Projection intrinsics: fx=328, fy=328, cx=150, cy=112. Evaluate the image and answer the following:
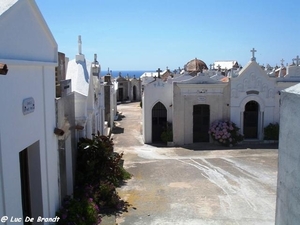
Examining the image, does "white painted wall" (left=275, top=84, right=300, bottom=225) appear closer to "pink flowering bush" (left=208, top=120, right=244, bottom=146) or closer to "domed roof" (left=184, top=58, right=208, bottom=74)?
"pink flowering bush" (left=208, top=120, right=244, bottom=146)

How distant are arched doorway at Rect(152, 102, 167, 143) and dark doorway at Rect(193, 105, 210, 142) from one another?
6.04 ft

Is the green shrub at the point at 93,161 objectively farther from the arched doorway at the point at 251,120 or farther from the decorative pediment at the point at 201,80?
the arched doorway at the point at 251,120

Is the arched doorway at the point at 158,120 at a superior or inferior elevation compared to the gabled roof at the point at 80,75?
inferior

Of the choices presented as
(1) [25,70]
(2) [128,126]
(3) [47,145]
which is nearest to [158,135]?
(2) [128,126]

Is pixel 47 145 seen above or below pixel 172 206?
above

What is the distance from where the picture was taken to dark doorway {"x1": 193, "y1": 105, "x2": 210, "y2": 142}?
62.1ft

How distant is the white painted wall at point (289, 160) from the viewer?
15.9 ft

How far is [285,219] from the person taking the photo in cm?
525

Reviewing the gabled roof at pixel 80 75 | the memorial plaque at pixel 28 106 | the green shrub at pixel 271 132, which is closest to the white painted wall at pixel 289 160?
the memorial plaque at pixel 28 106

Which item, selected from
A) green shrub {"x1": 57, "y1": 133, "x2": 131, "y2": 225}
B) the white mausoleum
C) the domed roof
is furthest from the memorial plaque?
the domed roof

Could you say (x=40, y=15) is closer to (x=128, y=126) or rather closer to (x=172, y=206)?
(x=172, y=206)

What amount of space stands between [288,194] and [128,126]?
66.8 feet

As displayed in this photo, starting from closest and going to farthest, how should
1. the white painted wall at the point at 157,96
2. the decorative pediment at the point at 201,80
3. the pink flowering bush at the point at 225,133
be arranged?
1. the pink flowering bush at the point at 225,133
2. the decorative pediment at the point at 201,80
3. the white painted wall at the point at 157,96

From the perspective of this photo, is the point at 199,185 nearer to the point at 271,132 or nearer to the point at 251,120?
the point at 271,132
